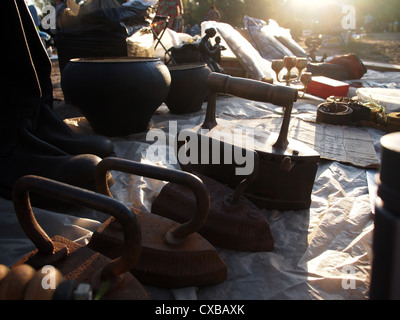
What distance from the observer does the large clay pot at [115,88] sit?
163 cm

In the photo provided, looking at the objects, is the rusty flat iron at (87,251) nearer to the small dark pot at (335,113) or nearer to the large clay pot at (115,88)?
the large clay pot at (115,88)

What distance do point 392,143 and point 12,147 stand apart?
4.25ft

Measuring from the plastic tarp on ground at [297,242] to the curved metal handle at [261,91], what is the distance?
12.6 inches

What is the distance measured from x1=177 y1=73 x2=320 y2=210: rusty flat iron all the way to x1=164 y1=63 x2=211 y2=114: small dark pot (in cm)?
118

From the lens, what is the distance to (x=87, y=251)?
0.72 metres

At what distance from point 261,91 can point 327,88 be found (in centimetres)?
244

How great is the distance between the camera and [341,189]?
1.32m

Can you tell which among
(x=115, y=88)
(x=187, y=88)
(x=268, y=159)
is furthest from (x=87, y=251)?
(x=187, y=88)

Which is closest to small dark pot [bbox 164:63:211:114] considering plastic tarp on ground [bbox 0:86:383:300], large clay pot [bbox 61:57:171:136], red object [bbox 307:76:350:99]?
large clay pot [bbox 61:57:171:136]

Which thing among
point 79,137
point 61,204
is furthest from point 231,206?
point 79,137

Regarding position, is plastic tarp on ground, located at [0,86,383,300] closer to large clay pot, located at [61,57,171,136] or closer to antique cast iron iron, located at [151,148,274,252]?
antique cast iron iron, located at [151,148,274,252]

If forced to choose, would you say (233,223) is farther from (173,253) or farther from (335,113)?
(335,113)

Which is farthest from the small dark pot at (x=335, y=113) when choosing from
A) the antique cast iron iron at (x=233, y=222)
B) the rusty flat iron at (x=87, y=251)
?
the rusty flat iron at (x=87, y=251)

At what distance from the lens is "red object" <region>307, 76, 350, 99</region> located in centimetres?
312
